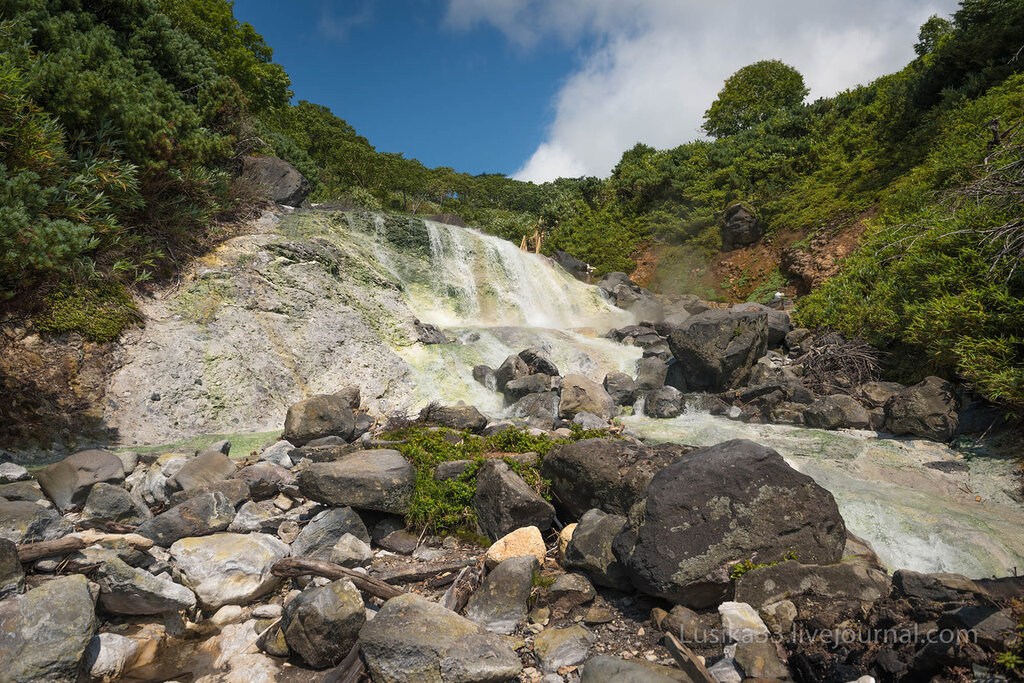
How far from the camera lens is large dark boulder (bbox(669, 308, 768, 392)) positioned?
456 inches

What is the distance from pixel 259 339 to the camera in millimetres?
10562

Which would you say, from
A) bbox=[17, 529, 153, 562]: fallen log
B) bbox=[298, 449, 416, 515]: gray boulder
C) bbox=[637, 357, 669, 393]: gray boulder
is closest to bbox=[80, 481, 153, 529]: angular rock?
bbox=[17, 529, 153, 562]: fallen log

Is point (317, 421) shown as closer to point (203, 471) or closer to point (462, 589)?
point (203, 471)

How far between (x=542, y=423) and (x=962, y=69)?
2068cm

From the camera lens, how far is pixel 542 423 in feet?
31.2

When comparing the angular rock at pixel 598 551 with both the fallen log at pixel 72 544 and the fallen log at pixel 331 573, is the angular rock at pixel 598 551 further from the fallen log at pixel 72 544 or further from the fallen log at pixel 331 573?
the fallen log at pixel 72 544

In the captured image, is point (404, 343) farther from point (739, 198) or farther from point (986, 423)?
point (739, 198)

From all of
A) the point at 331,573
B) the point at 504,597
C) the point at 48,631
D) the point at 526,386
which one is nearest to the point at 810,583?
the point at 504,597

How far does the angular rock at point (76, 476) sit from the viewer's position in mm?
5219

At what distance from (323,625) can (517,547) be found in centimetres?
202

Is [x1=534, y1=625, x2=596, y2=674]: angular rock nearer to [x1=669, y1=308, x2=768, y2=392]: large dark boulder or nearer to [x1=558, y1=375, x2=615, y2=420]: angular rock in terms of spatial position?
[x1=558, y1=375, x2=615, y2=420]: angular rock

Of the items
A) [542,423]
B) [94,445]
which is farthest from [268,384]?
[542,423]

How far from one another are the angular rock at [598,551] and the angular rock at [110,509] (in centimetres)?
461

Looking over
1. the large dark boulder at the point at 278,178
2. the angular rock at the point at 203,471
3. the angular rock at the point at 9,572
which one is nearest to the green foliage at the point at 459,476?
the angular rock at the point at 203,471
